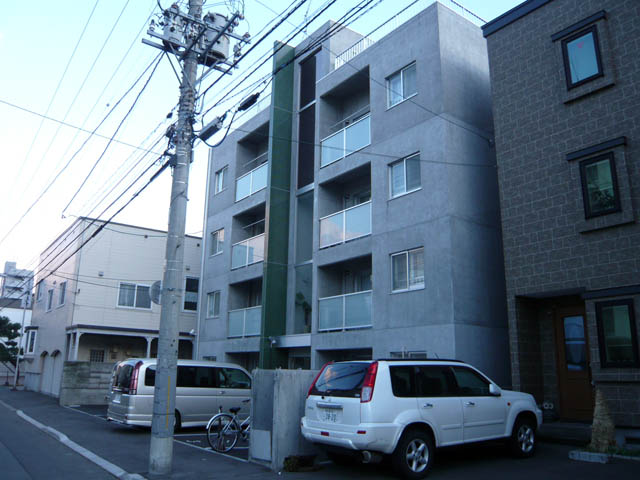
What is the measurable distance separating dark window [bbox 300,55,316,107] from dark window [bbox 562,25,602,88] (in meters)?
Result: 10.1

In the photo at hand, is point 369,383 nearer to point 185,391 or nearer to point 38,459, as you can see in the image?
point 38,459

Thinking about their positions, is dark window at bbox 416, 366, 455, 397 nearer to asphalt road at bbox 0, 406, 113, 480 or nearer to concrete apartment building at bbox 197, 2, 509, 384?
concrete apartment building at bbox 197, 2, 509, 384

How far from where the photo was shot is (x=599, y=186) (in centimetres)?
1137

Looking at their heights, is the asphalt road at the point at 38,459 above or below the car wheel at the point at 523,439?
below

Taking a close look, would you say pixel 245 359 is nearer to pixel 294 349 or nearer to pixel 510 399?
pixel 294 349

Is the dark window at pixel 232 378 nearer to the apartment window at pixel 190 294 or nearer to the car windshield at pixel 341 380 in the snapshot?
the car windshield at pixel 341 380

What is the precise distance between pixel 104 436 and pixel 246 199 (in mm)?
10968

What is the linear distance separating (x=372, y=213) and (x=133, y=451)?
8.52 meters

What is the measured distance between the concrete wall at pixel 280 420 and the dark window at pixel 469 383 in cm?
254

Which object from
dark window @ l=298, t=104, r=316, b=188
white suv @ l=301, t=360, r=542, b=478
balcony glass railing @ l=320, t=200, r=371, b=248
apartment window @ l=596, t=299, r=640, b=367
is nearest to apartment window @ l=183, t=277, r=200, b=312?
dark window @ l=298, t=104, r=316, b=188

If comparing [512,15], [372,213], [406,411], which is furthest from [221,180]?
[406,411]

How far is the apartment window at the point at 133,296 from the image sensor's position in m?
28.2

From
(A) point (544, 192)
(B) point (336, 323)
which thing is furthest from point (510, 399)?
(B) point (336, 323)

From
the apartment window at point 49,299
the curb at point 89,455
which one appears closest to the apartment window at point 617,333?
the curb at point 89,455
